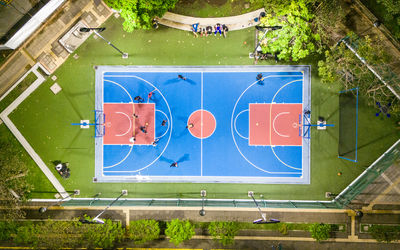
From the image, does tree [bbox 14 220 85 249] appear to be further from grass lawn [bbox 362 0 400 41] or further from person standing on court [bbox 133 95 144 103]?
grass lawn [bbox 362 0 400 41]

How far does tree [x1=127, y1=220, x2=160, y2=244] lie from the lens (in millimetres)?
15117

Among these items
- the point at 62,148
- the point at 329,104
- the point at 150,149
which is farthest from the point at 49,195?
the point at 329,104

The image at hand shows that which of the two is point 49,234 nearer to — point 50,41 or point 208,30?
point 50,41

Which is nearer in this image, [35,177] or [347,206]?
[347,206]

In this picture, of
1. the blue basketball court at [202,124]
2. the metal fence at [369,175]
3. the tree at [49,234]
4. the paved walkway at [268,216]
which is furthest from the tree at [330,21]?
the tree at [49,234]

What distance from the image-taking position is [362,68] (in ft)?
48.4

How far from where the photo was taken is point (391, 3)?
44.0 feet

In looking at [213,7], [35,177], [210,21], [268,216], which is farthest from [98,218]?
[213,7]

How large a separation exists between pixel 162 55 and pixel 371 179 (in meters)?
14.8

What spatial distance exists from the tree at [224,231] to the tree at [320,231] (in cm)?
465

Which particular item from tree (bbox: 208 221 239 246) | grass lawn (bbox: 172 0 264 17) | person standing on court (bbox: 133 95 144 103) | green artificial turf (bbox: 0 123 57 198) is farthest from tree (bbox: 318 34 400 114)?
green artificial turf (bbox: 0 123 57 198)

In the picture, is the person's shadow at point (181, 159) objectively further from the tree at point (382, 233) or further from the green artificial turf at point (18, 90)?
the tree at point (382, 233)

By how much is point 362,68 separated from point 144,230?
53.3ft

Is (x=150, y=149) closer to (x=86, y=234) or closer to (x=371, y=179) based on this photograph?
(x=86, y=234)
